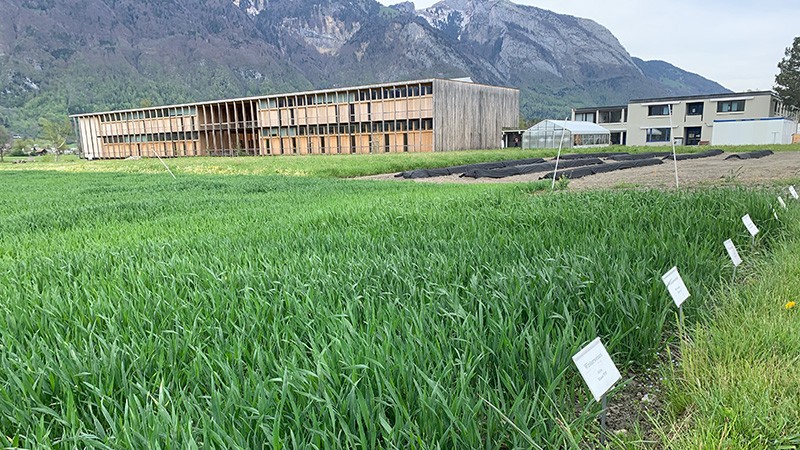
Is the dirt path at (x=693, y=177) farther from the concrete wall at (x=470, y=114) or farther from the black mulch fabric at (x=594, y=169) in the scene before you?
the concrete wall at (x=470, y=114)

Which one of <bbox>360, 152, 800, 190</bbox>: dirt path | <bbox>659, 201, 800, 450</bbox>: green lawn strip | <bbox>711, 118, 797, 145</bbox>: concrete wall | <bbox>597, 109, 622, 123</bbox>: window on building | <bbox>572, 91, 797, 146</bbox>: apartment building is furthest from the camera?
<bbox>597, 109, 622, 123</bbox>: window on building

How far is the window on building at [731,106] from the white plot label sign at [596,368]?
53.3 meters

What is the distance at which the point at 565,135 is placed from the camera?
135ft

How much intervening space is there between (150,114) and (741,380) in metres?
58.5

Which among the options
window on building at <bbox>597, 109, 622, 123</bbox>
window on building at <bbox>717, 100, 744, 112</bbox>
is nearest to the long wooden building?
window on building at <bbox>597, 109, 622, 123</bbox>

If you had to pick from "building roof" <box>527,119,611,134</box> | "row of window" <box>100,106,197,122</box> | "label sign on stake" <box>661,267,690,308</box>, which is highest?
"row of window" <box>100,106,197,122</box>

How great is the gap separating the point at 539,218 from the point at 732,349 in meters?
2.37

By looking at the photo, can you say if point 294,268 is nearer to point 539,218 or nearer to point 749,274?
point 539,218

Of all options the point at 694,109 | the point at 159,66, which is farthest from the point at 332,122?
the point at 159,66

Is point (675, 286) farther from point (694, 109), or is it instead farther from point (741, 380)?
point (694, 109)

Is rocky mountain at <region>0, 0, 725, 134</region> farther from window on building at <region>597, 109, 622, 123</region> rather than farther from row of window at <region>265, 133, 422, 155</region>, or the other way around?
row of window at <region>265, 133, 422, 155</region>

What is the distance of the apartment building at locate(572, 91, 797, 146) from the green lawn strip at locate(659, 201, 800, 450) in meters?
42.7

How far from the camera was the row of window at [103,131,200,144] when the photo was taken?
161 ft

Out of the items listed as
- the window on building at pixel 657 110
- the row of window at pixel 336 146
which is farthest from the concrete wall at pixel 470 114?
the window on building at pixel 657 110
